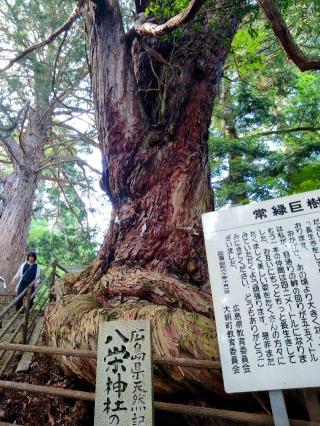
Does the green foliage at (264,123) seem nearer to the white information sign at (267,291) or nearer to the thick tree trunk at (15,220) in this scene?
the white information sign at (267,291)

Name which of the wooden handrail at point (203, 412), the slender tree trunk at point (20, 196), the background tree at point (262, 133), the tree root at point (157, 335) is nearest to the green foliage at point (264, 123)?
the background tree at point (262, 133)

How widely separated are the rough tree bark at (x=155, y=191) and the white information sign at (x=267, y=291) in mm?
638

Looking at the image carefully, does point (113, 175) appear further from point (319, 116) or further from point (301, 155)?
point (319, 116)

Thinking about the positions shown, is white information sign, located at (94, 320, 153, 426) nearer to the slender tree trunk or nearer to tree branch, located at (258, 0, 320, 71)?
tree branch, located at (258, 0, 320, 71)

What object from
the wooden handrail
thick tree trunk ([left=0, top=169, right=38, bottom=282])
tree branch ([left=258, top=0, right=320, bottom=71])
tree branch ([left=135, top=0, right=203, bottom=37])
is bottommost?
the wooden handrail

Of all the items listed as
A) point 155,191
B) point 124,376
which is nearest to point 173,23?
point 155,191

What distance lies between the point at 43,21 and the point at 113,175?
6.06 metres

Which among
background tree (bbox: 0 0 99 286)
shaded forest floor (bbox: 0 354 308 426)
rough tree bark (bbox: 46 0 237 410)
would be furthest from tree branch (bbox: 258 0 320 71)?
background tree (bbox: 0 0 99 286)

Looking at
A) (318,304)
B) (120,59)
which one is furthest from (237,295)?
(120,59)

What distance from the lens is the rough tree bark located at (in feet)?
9.35

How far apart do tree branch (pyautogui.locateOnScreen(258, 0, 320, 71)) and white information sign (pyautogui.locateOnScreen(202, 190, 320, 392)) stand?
117cm

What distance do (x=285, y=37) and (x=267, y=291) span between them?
6.16 feet

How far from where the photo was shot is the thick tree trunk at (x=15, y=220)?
7223 mm

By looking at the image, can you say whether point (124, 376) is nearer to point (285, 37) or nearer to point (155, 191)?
point (155, 191)
